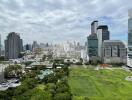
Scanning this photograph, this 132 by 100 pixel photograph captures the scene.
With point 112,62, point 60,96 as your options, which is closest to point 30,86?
point 60,96

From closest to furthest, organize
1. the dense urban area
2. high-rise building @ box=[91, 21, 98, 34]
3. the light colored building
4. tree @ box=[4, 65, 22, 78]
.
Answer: the dense urban area → tree @ box=[4, 65, 22, 78] → the light colored building → high-rise building @ box=[91, 21, 98, 34]

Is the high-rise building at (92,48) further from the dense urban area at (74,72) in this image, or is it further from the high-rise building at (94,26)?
the high-rise building at (94,26)

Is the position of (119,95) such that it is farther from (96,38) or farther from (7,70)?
(96,38)

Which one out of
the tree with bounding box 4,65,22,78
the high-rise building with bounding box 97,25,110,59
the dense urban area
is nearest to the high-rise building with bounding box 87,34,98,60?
the dense urban area

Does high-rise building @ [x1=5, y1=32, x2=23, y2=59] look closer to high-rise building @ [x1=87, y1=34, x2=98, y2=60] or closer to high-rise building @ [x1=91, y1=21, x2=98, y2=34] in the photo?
high-rise building @ [x1=91, y1=21, x2=98, y2=34]

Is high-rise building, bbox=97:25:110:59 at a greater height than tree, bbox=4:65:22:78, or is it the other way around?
high-rise building, bbox=97:25:110:59

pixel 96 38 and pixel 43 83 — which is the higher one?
pixel 96 38

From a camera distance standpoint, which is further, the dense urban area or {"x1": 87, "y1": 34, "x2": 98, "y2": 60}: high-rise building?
{"x1": 87, "y1": 34, "x2": 98, "y2": 60}: high-rise building

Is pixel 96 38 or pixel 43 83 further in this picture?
pixel 96 38
